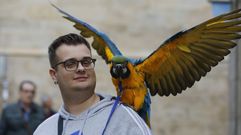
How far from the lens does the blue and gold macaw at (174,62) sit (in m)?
4.28

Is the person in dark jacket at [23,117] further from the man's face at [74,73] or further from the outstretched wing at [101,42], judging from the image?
the man's face at [74,73]

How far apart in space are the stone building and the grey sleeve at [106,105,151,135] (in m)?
10.1

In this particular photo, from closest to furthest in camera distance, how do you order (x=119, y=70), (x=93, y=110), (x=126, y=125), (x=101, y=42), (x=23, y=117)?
(x=126, y=125), (x=93, y=110), (x=119, y=70), (x=101, y=42), (x=23, y=117)

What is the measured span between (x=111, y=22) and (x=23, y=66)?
1.89 m

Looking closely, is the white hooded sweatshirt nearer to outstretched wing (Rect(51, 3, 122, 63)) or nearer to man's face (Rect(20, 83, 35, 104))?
outstretched wing (Rect(51, 3, 122, 63))

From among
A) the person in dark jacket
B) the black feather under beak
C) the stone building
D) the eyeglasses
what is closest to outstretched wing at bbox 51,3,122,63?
the black feather under beak

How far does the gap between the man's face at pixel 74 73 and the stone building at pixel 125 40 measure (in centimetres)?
992

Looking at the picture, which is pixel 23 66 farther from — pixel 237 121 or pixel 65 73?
pixel 65 73

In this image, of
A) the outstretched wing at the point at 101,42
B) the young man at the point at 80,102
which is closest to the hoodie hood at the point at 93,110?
the young man at the point at 80,102

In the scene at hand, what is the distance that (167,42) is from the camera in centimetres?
452

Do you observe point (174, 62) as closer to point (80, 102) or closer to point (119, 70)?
point (119, 70)

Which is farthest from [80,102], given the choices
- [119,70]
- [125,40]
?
[125,40]

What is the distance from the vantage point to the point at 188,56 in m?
4.55

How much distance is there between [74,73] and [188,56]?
4.23 ft
